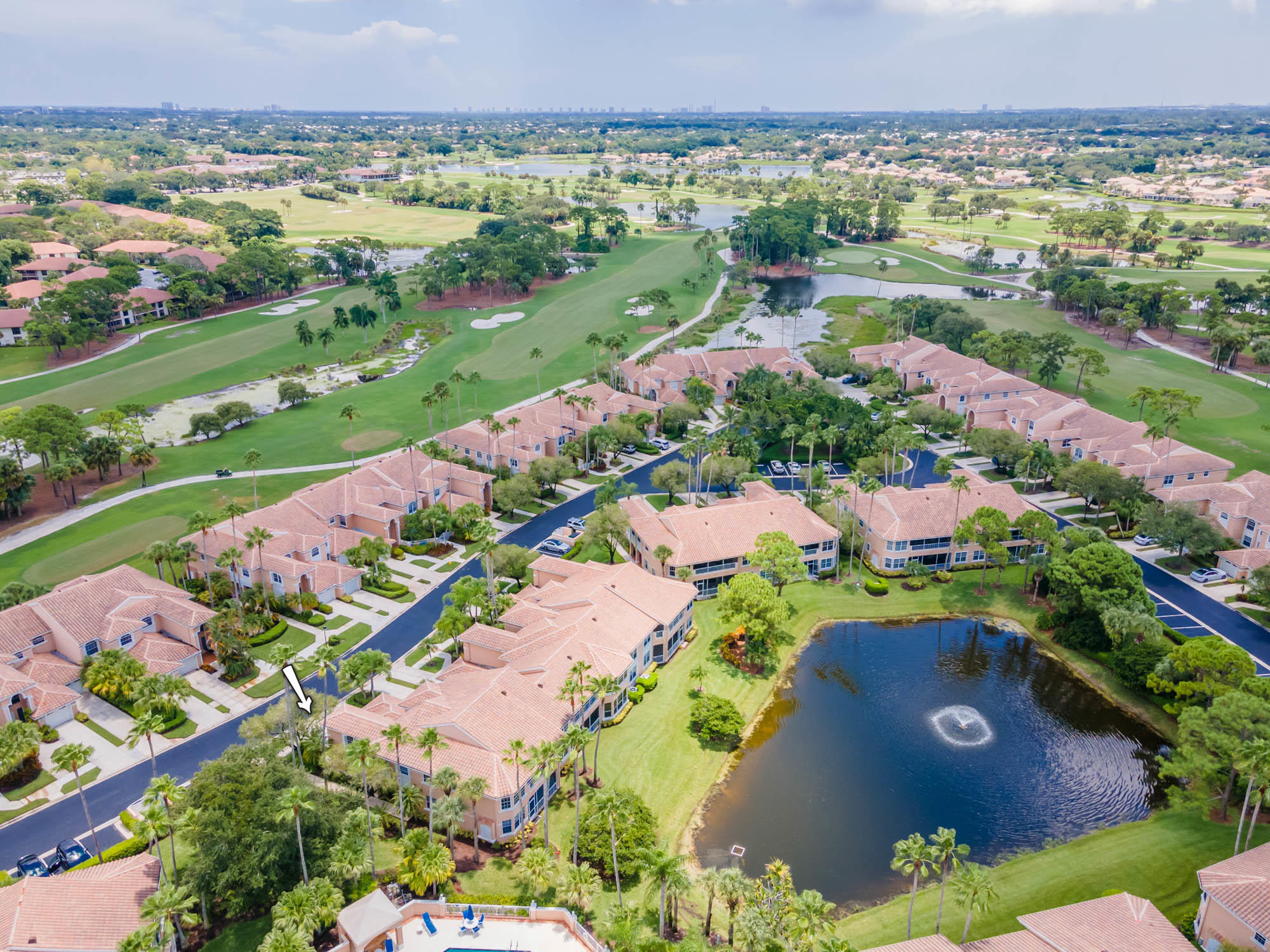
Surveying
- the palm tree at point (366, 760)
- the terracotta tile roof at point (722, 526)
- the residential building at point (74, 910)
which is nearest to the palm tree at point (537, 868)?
the palm tree at point (366, 760)

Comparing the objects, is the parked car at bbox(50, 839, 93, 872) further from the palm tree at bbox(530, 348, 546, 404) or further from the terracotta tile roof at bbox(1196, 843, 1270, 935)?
the palm tree at bbox(530, 348, 546, 404)

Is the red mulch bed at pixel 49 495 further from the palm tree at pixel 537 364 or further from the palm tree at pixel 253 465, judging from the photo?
the palm tree at pixel 537 364

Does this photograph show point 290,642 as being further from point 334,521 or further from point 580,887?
point 580,887

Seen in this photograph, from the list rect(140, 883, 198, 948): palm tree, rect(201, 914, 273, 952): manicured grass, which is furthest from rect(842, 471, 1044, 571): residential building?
rect(140, 883, 198, 948): palm tree

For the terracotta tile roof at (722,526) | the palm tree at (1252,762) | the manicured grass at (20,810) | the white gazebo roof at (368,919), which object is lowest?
the manicured grass at (20,810)

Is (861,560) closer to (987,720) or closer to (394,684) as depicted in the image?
(987,720)

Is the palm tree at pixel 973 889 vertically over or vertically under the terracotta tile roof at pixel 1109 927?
over
